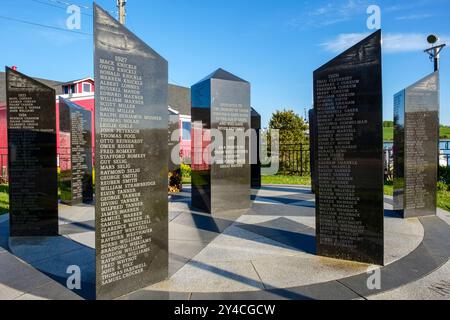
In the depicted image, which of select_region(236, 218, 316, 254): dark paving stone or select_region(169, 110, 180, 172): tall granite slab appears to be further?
select_region(169, 110, 180, 172): tall granite slab

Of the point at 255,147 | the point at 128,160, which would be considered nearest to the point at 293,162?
the point at 255,147

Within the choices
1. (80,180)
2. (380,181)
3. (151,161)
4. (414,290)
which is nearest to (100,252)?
(151,161)

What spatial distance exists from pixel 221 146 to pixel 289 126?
16.7 m

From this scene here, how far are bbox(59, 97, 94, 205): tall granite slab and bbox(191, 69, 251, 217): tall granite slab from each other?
3.20 meters

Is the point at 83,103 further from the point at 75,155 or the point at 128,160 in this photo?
the point at 128,160

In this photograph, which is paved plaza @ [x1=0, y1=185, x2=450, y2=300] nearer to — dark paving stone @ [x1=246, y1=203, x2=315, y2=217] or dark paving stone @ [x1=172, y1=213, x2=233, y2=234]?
dark paving stone @ [x1=172, y1=213, x2=233, y2=234]

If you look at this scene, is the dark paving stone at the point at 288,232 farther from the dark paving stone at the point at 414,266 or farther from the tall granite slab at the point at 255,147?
the tall granite slab at the point at 255,147

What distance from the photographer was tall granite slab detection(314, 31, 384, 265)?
4270 mm

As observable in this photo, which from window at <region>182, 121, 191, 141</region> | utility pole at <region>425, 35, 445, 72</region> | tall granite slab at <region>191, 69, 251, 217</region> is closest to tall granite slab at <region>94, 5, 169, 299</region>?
tall granite slab at <region>191, 69, 251, 217</region>

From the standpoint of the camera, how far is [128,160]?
11.2 ft

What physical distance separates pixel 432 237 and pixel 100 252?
538 cm

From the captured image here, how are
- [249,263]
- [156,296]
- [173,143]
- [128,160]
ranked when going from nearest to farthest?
[156,296], [128,160], [249,263], [173,143]

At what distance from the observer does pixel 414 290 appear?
3330mm

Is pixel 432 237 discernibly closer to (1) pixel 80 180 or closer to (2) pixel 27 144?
(2) pixel 27 144
